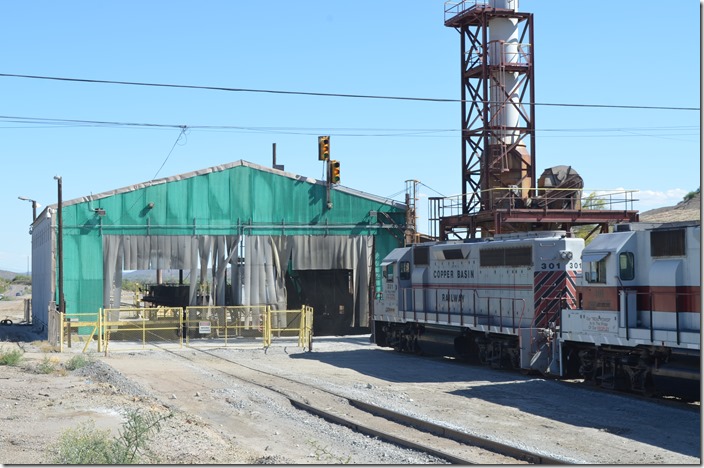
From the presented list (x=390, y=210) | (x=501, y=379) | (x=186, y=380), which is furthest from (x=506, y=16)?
(x=186, y=380)

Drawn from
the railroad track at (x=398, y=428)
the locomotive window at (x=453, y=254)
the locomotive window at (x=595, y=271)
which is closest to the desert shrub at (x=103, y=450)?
the railroad track at (x=398, y=428)

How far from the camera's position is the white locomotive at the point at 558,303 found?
701 inches

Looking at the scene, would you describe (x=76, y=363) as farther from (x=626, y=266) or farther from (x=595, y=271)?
(x=626, y=266)

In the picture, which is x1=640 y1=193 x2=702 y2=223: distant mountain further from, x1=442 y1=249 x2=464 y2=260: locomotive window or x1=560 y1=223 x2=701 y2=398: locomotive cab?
x1=560 y1=223 x2=701 y2=398: locomotive cab

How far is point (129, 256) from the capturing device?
122 feet

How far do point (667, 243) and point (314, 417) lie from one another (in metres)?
8.25

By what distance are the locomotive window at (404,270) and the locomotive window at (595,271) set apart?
36.9 feet

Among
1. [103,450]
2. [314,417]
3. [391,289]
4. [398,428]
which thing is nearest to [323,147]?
[391,289]

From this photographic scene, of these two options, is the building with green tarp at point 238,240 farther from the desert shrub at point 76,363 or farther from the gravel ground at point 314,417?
the desert shrub at point 76,363

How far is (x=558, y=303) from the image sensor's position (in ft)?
77.3

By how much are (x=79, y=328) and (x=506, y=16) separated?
75.2 feet

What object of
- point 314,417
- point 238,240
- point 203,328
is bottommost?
point 314,417

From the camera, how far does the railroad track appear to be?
41.5 ft

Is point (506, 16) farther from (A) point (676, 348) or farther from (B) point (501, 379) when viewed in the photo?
(A) point (676, 348)
